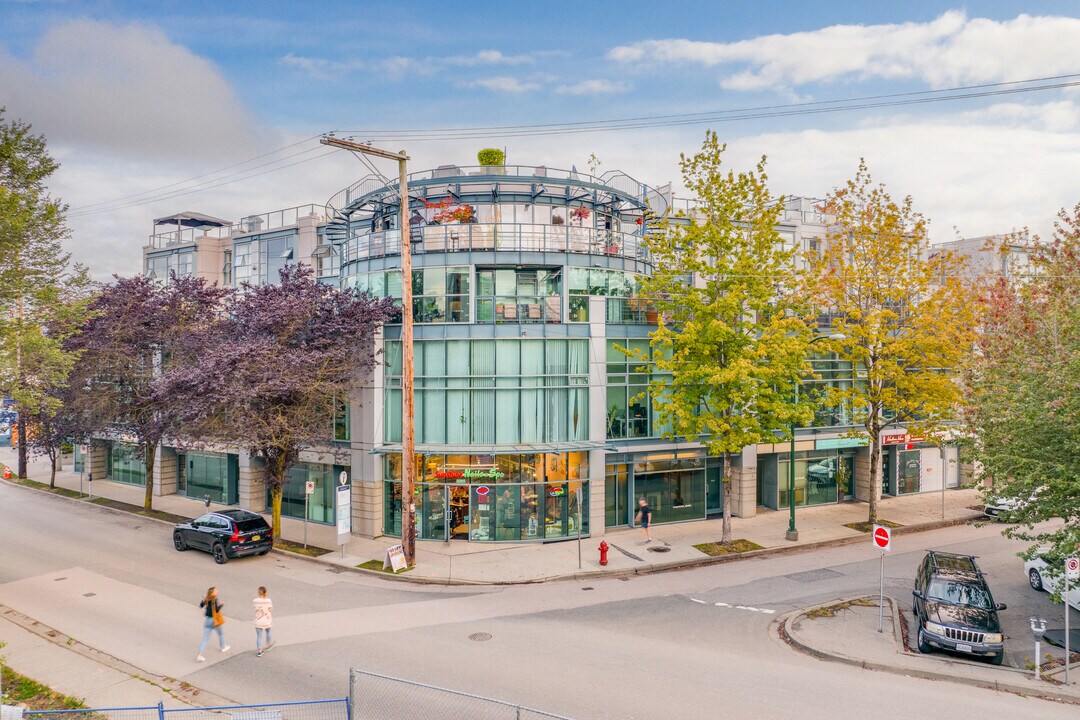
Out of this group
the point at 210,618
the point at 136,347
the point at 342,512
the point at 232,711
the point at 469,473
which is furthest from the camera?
the point at 136,347

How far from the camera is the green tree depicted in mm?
21562

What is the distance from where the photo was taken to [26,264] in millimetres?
18484

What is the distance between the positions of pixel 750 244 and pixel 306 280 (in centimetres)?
1607

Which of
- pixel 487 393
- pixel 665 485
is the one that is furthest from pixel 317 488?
pixel 665 485

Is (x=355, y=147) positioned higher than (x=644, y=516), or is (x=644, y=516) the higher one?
(x=355, y=147)

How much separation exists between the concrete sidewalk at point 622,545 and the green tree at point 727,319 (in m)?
2.58

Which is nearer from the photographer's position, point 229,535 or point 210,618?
point 210,618

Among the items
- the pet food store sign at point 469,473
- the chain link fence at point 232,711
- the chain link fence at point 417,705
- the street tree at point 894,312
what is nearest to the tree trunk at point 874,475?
the street tree at point 894,312

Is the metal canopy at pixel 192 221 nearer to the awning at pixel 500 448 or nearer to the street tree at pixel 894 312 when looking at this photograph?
the awning at pixel 500 448

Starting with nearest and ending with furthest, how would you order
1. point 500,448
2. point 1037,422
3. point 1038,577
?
1. point 1037,422
2. point 1038,577
3. point 500,448

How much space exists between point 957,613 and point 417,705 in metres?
12.0

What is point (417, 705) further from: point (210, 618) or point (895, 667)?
point (895, 667)

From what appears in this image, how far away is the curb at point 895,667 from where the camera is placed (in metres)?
12.0

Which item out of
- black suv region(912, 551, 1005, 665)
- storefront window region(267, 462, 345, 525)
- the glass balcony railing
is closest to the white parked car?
black suv region(912, 551, 1005, 665)
